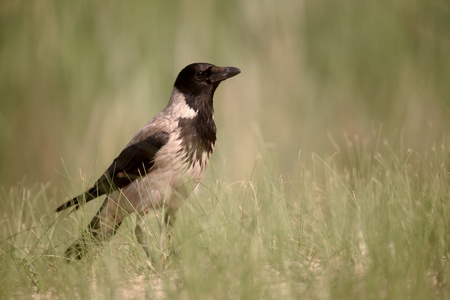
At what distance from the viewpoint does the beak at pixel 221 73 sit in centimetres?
392

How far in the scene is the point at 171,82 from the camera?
5.21 metres

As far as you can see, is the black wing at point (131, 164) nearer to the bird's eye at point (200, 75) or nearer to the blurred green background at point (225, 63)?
the bird's eye at point (200, 75)

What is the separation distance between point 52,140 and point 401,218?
3507 mm

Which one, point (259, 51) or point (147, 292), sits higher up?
point (259, 51)

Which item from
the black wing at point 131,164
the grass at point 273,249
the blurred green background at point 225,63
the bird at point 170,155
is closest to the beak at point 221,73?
the bird at point 170,155

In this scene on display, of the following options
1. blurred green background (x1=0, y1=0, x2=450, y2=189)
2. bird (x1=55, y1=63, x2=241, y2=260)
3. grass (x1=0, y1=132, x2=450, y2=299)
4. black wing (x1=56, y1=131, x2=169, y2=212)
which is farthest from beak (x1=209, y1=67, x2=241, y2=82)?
blurred green background (x1=0, y1=0, x2=450, y2=189)

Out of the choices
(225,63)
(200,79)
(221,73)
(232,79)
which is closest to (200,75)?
(200,79)

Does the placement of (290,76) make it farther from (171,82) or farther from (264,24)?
(171,82)

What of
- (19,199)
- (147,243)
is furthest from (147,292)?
(19,199)

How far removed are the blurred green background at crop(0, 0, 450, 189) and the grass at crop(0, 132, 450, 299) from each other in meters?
1.80

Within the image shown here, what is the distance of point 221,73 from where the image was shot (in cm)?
396

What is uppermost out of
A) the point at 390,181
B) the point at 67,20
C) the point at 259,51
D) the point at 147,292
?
the point at 67,20

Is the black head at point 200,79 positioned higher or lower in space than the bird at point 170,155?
higher

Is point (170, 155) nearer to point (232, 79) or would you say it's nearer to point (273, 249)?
point (273, 249)
